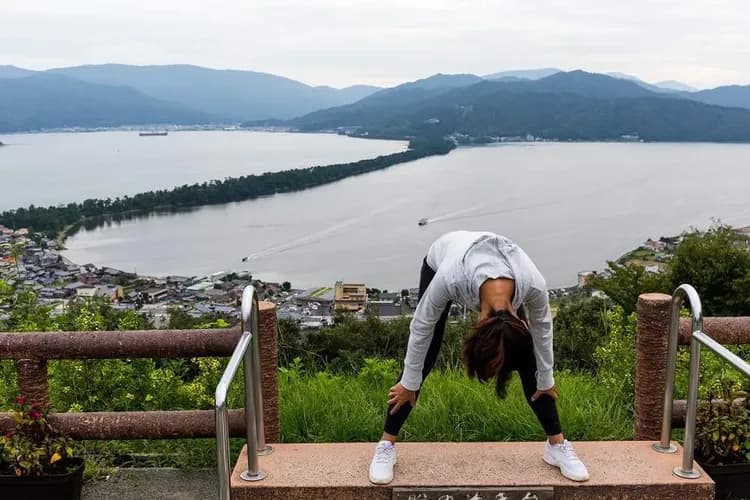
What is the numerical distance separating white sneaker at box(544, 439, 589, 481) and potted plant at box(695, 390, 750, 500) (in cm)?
44

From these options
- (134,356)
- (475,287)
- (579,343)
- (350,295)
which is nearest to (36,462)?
(134,356)

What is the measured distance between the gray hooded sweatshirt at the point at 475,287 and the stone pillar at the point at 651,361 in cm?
45

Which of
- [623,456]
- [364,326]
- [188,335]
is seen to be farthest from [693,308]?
[364,326]

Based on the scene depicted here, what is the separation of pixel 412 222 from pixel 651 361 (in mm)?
39928

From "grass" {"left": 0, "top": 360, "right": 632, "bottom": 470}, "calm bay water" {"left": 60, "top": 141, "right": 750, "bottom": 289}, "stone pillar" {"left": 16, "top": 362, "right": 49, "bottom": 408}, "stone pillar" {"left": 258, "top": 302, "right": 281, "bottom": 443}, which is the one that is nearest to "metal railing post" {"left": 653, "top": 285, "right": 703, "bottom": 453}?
"grass" {"left": 0, "top": 360, "right": 632, "bottom": 470}

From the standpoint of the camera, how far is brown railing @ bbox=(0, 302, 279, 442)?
86.9 inches

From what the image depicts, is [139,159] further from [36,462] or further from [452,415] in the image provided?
[36,462]

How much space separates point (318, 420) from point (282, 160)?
292 ft

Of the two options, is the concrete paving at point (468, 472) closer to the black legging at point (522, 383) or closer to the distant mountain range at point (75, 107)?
the black legging at point (522, 383)

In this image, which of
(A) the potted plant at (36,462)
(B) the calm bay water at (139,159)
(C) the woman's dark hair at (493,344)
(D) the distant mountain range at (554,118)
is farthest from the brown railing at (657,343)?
(D) the distant mountain range at (554,118)

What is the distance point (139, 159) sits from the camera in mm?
99312

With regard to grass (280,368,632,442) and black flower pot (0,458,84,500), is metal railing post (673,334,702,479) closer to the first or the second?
grass (280,368,632,442)

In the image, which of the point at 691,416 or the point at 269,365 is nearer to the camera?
the point at 691,416

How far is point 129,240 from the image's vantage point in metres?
42.6
